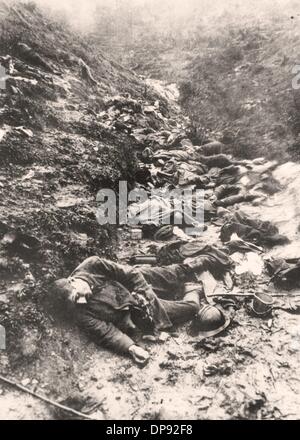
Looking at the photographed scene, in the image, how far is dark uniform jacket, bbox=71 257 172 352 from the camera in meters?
4.16

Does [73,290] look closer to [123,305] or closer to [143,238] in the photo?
[123,305]

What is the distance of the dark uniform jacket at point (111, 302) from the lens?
4.16m

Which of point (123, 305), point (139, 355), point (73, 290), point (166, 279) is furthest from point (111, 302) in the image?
point (166, 279)

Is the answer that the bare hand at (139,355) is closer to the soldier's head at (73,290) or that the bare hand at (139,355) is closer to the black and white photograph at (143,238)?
the black and white photograph at (143,238)

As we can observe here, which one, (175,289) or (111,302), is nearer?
(111,302)

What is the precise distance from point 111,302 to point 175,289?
0.93 meters

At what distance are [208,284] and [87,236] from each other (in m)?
1.77

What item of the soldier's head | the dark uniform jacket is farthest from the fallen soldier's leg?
the soldier's head

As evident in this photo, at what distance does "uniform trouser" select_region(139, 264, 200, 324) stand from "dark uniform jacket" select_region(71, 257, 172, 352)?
6.1 inches

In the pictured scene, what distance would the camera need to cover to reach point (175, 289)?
4.93 m

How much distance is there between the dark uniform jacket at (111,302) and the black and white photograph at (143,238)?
0.05ft

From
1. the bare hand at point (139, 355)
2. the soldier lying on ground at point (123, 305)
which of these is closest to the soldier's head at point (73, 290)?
the soldier lying on ground at point (123, 305)

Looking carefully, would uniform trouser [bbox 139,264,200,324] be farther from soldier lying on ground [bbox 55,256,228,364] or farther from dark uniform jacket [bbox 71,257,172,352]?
dark uniform jacket [bbox 71,257,172,352]
